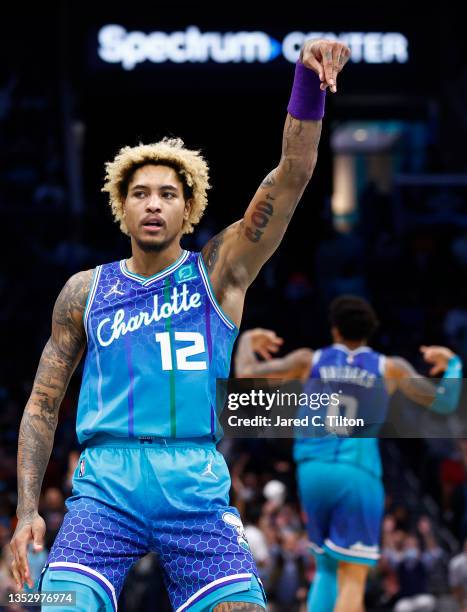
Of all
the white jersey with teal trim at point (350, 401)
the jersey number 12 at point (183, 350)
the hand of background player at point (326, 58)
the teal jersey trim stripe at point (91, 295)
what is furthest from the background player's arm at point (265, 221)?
the white jersey with teal trim at point (350, 401)

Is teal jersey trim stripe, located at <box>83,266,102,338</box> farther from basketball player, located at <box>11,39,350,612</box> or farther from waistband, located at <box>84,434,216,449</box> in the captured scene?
waistband, located at <box>84,434,216,449</box>

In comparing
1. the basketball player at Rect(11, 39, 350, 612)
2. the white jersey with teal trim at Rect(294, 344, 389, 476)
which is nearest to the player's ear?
the basketball player at Rect(11, 39, 350, 612)

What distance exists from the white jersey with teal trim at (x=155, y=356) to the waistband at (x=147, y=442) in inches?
0.8

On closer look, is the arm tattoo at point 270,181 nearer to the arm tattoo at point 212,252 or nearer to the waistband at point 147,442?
the arm tattoo at point 212,252

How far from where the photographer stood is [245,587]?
11.6 feet

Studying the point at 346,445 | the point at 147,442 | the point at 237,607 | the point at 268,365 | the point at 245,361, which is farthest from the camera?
the point at 346,445

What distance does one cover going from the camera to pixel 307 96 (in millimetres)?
3854

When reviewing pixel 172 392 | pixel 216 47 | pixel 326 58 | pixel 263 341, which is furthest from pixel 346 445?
pixel 216 47

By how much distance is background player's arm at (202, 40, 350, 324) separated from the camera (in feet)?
12.8

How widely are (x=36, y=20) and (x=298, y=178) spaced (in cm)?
1395

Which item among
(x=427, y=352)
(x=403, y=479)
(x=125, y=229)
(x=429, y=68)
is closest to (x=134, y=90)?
(x=429, y=68)

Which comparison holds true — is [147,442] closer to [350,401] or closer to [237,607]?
[237,607]

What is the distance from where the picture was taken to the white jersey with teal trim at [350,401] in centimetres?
669

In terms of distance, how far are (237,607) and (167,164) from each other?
154cm
